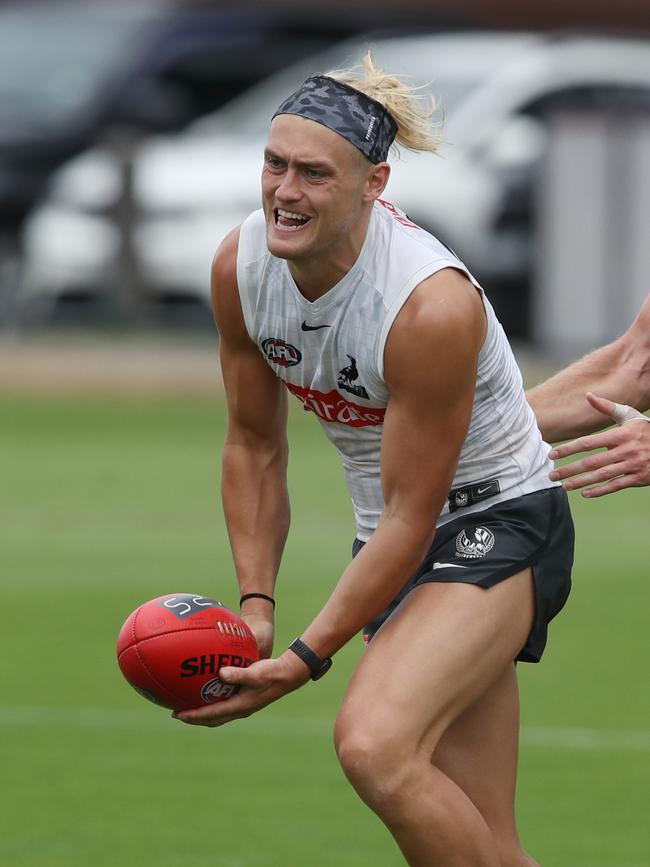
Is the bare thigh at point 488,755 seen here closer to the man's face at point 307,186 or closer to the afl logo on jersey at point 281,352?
the afl logo on jersey at point 281,352

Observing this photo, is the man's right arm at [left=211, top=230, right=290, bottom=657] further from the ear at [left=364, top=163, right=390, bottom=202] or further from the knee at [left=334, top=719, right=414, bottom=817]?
the knee at [left=334, top=719, right=414, bottom=817]

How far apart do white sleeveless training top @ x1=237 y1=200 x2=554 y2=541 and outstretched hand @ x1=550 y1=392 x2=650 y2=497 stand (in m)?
0.13

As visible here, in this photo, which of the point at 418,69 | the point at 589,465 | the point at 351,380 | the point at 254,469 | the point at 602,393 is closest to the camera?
the point at 351,380

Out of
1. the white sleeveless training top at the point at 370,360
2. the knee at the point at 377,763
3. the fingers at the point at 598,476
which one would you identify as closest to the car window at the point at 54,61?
the white sleeveless training top at the point at 370,360

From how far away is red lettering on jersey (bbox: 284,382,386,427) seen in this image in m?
5.44

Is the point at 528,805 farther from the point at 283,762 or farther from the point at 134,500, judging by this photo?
the point at 134,500

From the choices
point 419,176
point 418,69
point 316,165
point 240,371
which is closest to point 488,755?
point 240,371

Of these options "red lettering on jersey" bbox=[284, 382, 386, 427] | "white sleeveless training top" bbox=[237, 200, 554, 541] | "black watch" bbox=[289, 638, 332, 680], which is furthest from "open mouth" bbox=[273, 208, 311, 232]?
"black watch" bbox=[289, 638, 332, 680]

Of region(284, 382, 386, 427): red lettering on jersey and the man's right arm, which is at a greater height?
region(284, 382, 386, 427): red lettering on jersey

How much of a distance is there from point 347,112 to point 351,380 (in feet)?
2.29

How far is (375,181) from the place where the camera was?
5.30m

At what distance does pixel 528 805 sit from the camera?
7410 mm

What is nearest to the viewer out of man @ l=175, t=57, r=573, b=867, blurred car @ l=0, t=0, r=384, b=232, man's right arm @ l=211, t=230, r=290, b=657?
man @ l=175, t=57, r=573, b=867

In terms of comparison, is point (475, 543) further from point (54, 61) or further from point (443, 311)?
point (54, 61)
